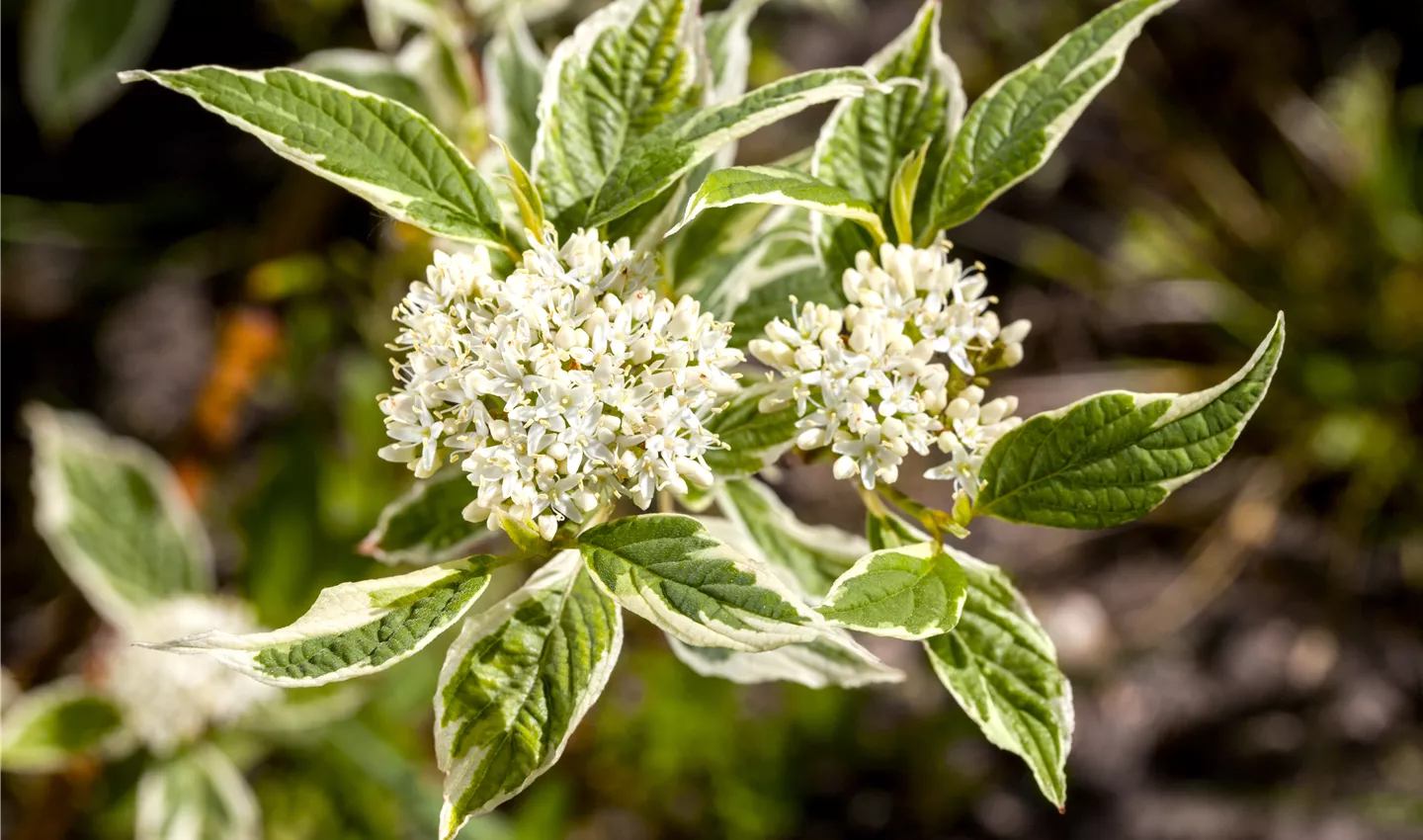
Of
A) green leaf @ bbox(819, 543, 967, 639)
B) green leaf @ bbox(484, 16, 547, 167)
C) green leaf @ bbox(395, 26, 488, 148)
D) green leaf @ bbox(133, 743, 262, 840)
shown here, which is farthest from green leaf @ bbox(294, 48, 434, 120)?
green leaf @ bbox(133, 743, 262, 840)

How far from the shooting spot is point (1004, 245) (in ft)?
8.66

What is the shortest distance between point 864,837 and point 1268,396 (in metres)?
1.49

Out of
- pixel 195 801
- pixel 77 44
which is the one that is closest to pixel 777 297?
pixel 195 801

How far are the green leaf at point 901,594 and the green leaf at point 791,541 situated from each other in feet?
0.72

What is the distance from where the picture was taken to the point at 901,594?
2.52 feet

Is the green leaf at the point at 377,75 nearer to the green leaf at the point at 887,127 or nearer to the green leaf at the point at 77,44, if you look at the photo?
the green leaf at the point at 887,127

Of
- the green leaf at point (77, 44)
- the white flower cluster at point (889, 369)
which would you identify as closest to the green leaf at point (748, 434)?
the white flower cluster at point (889, 369)

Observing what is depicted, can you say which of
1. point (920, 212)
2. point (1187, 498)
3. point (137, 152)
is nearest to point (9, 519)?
point (137, 152)

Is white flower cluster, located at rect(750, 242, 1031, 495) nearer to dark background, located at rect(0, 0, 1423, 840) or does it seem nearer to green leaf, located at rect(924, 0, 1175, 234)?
green leaf, located at rect(924, 0, 1175, 234)

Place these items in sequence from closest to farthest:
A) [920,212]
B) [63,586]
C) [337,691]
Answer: [920,212], [337,691], [63,586]

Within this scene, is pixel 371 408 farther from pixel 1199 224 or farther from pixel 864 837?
pixel 1199 224

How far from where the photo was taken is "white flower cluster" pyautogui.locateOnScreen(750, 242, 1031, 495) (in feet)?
2.65

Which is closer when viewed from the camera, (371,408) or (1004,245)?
(371,408)

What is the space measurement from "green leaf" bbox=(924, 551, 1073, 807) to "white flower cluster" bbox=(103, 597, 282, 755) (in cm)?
120
